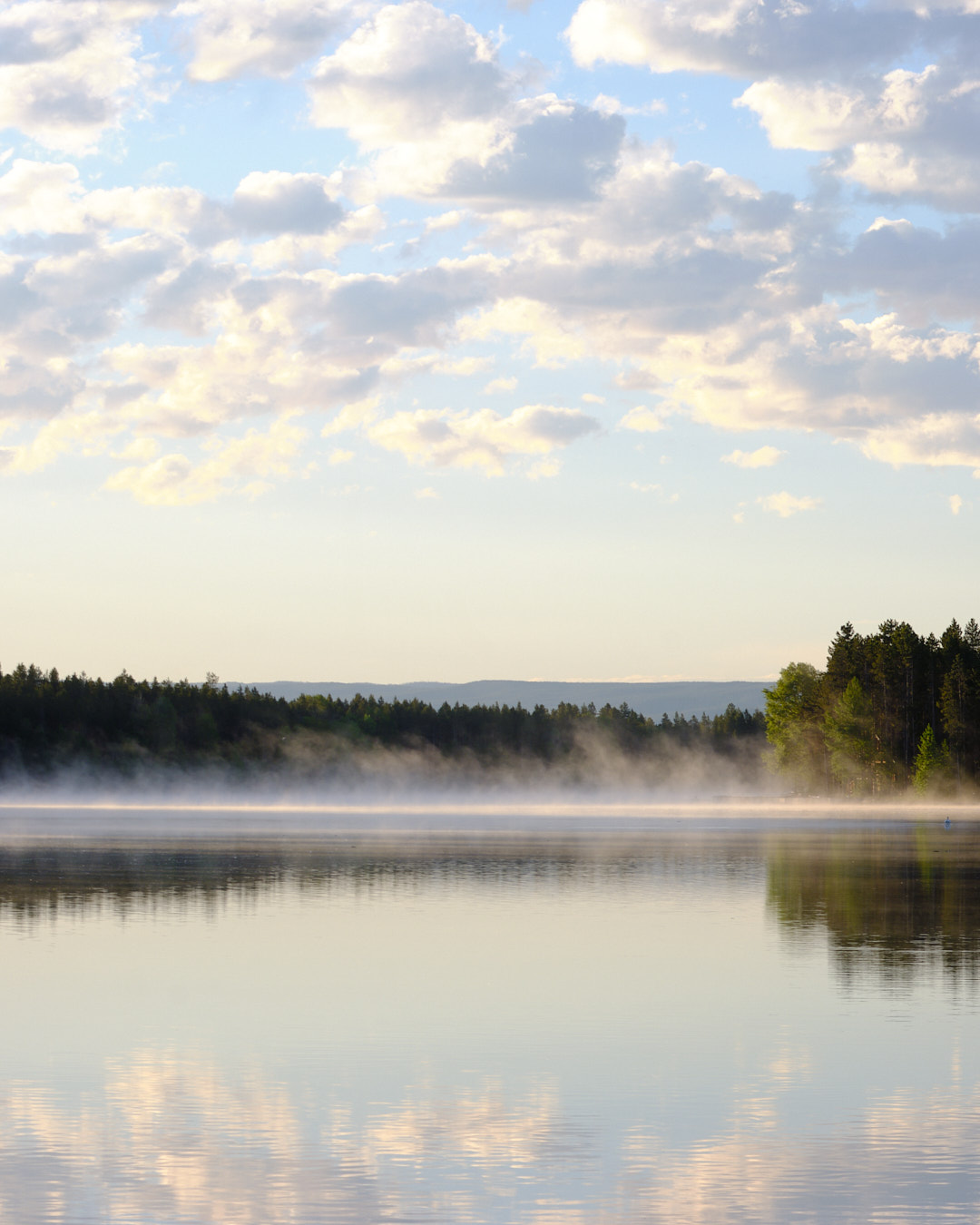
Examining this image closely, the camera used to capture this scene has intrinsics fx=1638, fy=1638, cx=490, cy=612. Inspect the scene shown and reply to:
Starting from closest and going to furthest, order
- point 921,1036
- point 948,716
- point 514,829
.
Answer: point 921,1036
point 514,829
point 948,716

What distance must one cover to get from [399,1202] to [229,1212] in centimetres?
141

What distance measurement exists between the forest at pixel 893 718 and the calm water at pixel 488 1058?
4524 inches

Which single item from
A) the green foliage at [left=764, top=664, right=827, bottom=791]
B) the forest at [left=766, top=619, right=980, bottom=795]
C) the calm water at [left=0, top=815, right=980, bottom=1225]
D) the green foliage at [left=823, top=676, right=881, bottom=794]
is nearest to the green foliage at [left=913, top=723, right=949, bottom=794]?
the forest at [left=766, top=619, right=980, bottom=795]

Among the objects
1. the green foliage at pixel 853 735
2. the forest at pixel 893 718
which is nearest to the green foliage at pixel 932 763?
the forest at pixel 893 718

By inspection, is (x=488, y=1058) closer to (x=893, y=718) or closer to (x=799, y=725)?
(x=893, y=718)

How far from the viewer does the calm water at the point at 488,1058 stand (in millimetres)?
14203

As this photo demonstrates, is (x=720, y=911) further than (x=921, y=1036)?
Yes

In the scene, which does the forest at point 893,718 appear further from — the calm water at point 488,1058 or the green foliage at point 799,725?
the calm water at point 488,1058

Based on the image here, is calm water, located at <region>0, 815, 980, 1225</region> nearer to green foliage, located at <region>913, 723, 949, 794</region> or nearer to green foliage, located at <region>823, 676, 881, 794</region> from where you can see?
green foliage, located at <region>913, 723, 949, 794</region>

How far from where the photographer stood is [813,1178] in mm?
14484

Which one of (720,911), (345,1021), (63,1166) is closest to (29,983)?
(345,1021)

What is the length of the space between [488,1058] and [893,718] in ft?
489

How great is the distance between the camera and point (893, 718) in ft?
537

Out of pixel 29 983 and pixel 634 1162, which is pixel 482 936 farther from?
pixel 634 1162
